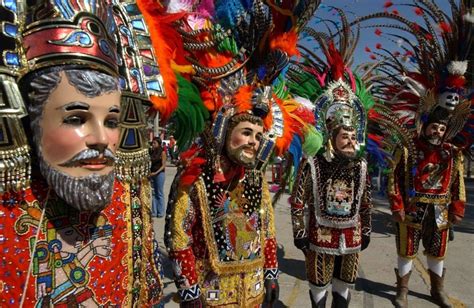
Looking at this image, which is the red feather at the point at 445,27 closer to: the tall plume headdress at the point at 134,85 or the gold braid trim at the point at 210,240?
the gold braid trim at the point at 210,240

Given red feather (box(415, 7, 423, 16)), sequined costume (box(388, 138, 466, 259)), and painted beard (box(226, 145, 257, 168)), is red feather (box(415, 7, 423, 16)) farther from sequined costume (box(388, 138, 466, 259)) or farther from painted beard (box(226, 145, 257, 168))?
painted beard (box(226, 145, 257, 168))

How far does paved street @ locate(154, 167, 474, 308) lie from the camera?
4.21 metres

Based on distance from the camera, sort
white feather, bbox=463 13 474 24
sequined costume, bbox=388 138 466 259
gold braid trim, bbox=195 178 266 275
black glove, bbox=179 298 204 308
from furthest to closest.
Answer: sequined costume, bbox=388 138 466 259 → white feather, bbox=463 13 474 24 → gold braid trim, bbox=195 178 266 275 → black glove, bbox=179 298 204 308

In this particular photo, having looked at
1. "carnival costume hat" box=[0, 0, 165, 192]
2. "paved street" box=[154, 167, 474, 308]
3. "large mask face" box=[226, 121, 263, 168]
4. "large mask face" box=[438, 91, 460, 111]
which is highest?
"carnival costume hat" box=[0, 0, 165, 192]

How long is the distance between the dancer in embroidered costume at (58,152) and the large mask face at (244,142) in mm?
865

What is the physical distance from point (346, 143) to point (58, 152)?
2357 mm

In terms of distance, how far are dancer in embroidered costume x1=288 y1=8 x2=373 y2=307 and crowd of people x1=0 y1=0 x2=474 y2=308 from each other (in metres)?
0.01

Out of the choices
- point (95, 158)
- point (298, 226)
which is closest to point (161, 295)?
point (95, 158)

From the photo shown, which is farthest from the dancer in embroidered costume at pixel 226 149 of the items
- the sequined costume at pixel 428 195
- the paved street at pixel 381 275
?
the sequined costume at pixel 428 195

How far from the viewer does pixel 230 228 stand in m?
2.41

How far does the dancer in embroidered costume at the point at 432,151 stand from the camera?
13.3 feet

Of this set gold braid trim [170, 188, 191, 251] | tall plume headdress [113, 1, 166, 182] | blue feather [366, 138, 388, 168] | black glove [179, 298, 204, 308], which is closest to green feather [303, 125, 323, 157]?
blue feather [366, 138, 388, 168]

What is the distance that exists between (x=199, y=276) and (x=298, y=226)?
1175 millimetres

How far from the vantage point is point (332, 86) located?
135 inches
